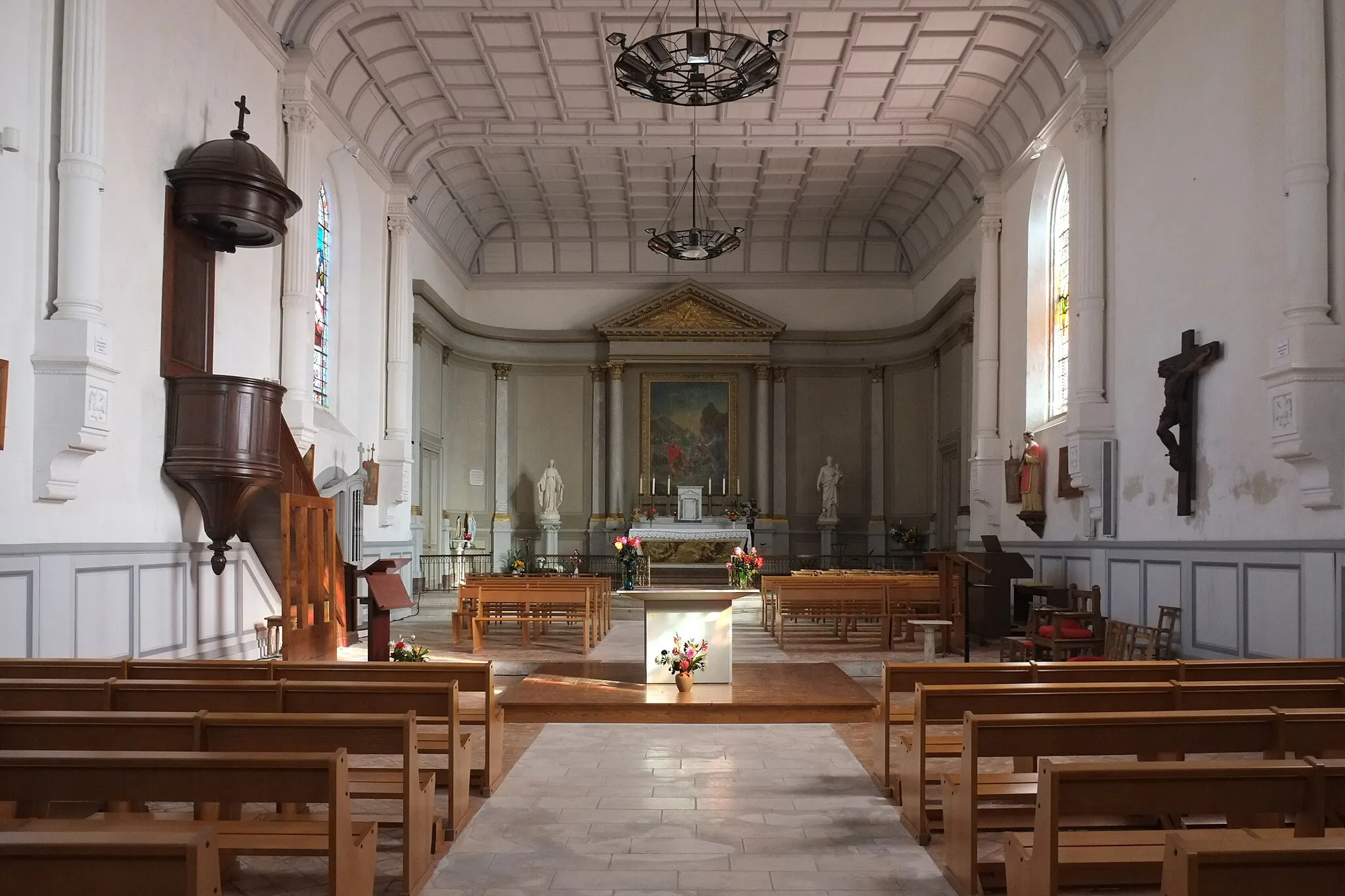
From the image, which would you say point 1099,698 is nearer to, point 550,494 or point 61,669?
point 61,669

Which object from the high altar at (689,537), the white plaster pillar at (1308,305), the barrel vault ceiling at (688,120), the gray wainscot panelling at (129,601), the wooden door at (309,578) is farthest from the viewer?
the high altar at (689,537)

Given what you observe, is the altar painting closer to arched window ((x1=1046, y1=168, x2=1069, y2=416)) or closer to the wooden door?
arched window ((x1=1046, y1=168, x2=1069, y2=416))

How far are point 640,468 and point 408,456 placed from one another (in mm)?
8102

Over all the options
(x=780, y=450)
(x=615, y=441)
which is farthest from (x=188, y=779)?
(x=780, y=450)

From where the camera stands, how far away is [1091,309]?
490 inches

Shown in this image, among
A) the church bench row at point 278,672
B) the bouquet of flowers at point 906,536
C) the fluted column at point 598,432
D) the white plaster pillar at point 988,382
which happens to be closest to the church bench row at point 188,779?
the church bench row at point 278,672

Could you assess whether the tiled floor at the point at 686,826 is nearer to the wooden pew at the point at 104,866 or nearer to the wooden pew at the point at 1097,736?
the wooden pew at the point at 1097,736

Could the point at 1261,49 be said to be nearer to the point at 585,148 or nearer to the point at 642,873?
the point at 642,873

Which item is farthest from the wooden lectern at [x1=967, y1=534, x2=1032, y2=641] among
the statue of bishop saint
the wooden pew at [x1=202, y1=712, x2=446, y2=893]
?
the statue of bishop saint

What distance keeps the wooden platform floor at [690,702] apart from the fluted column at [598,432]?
48.0ft

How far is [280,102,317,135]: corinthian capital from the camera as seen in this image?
1214 cm

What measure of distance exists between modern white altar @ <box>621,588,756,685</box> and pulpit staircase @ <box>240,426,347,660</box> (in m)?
2.87

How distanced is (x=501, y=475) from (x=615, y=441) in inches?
104

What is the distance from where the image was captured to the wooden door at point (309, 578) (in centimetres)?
909
